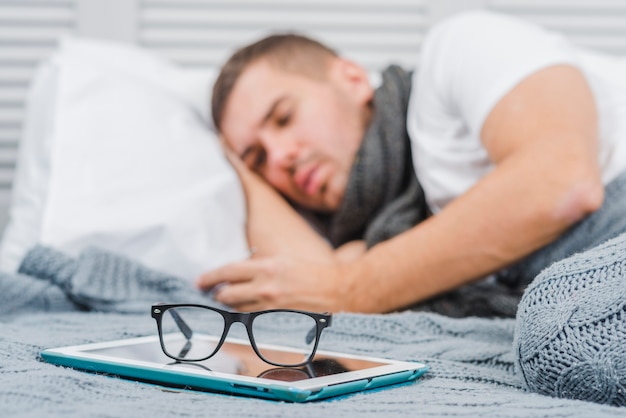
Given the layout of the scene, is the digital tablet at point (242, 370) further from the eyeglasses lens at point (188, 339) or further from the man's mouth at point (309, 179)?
the man's mouth at point (309, 179)

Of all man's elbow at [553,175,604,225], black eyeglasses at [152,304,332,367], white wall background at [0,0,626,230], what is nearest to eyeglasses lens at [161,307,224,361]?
black eyeglasses at [152,304,332,367]

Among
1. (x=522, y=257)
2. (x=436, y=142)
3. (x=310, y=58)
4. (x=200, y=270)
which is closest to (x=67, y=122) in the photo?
(x=200, y=270)

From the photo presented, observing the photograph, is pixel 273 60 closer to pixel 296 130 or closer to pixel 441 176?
pixel 296 130

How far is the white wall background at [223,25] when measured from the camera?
67.4 inches

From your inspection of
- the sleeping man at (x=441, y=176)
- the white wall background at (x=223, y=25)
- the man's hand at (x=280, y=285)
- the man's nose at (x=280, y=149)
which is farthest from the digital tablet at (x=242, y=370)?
the white wall background at (x=223, y=25)

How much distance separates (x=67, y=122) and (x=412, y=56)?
2.82 ft

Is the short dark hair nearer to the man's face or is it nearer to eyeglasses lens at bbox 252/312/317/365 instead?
the man's face

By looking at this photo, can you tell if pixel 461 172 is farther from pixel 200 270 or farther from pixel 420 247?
pixel 200 270

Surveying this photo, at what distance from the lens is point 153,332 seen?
30.6 inches

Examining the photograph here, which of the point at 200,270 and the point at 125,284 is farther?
the point at 200,270

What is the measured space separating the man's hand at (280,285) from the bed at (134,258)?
1.9 inches

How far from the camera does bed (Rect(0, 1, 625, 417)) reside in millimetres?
494

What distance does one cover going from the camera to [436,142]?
1.22 metres

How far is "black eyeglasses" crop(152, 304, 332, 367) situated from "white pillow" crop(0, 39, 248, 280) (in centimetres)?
27
